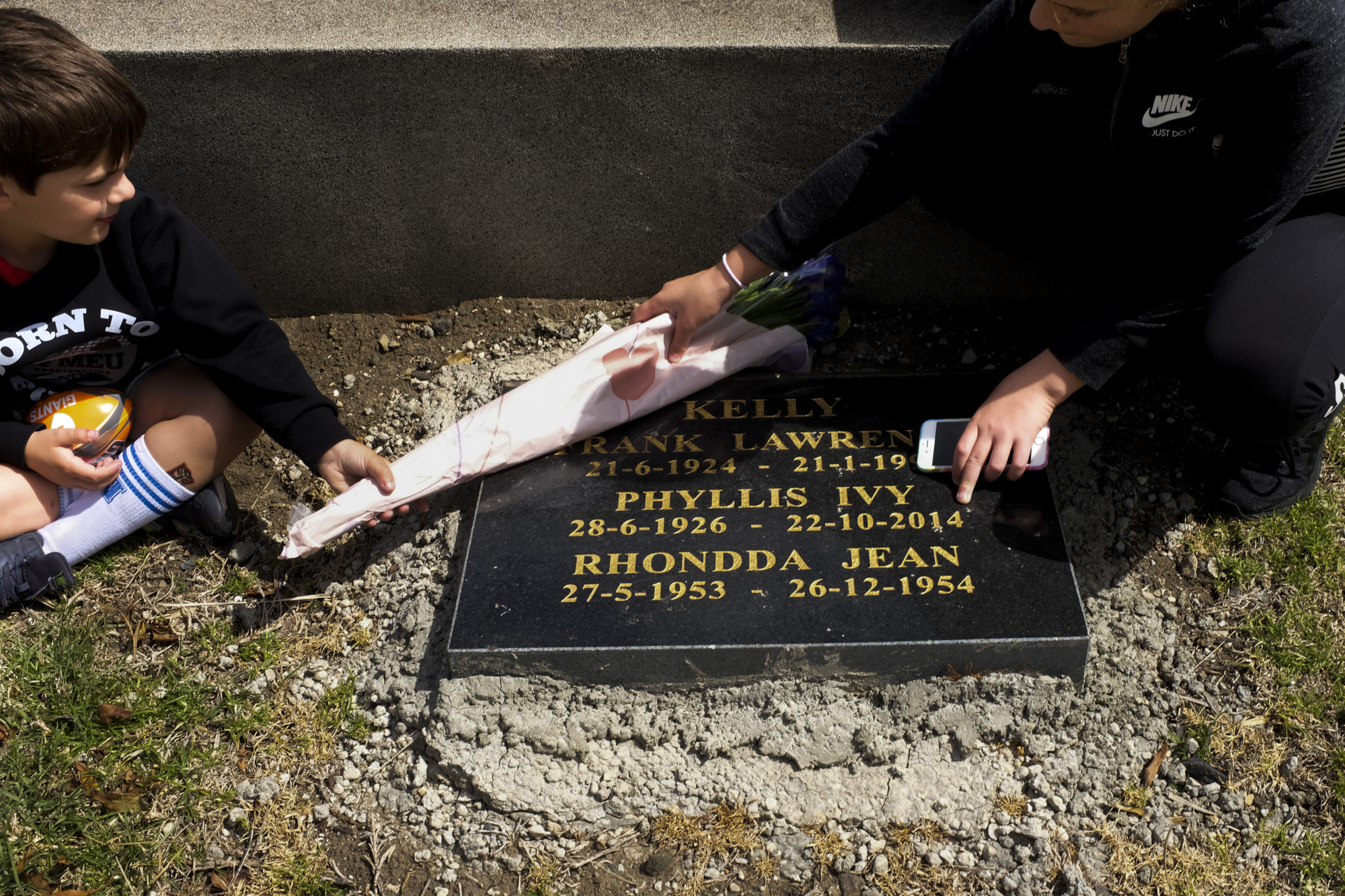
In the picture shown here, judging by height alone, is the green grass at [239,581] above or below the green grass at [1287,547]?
above

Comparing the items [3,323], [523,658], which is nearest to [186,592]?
[3,323]

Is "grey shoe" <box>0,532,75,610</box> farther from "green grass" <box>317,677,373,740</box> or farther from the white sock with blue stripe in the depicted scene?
"green grass" <box>317,677,373,740</box>

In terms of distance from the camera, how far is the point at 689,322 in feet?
8.27

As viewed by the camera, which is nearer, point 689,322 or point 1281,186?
point 1281,186

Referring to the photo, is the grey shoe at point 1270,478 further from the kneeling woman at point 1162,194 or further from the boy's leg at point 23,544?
the boy's leg at point 23,544

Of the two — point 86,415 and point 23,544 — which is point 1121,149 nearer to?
point 86,415

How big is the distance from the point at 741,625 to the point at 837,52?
5.45ft

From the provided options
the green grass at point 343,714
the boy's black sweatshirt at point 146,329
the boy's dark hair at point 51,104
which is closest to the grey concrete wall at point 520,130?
the boy's black sweatshirt at point 146,329

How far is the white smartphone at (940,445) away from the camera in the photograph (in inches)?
93.7

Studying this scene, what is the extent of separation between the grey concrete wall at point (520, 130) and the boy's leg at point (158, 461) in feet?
2.53

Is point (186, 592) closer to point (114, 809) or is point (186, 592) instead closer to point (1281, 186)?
point (114, 809)

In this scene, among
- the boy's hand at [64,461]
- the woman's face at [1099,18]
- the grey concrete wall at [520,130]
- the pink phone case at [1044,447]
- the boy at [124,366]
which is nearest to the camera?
the woman's face at [1099,18]

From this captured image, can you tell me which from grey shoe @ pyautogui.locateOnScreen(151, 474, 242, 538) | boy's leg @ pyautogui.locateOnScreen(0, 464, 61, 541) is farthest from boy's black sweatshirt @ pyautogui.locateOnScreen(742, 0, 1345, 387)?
boy's leg @ pyautogui.locateOnScreen(0, 464, 61, 541)

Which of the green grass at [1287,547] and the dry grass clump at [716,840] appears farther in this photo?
the green grass at [1287,547]
